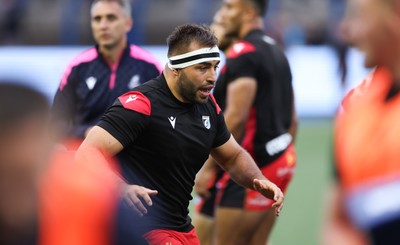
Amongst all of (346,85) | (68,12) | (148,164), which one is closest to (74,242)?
(148,164)

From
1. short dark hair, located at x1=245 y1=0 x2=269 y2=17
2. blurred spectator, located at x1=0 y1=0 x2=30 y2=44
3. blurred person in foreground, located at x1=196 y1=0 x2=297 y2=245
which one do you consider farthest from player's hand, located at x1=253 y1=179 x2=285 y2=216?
blurred spectator, located at x1=0 y1=0 x2=30 y2=44

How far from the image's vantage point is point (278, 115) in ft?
24.9

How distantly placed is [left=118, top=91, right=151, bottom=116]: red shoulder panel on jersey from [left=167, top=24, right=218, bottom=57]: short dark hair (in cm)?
47

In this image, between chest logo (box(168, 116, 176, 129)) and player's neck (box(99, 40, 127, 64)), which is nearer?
chest logo (box(168, 116, 176, 129))

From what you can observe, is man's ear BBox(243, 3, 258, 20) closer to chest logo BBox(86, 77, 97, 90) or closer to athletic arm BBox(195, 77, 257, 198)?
athletic arm BBox(195, 77, 257, 198)

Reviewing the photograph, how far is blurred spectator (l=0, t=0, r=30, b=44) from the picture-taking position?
2175 cm

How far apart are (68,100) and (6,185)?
5.03 metres

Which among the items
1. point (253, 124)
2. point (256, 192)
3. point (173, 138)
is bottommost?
point (256, 192)

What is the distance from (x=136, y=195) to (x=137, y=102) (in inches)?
27.5

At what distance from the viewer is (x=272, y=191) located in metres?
5.48

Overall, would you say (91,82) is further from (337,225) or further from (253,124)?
(337,225)

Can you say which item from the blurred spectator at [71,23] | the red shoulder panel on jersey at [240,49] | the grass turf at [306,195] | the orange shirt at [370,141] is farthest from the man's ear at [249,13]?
the blurred spectator at [71,23]

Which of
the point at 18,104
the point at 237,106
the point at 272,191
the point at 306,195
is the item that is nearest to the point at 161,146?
the point at 272,191

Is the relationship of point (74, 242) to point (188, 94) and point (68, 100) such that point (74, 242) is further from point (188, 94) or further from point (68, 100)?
point (68, 100)
